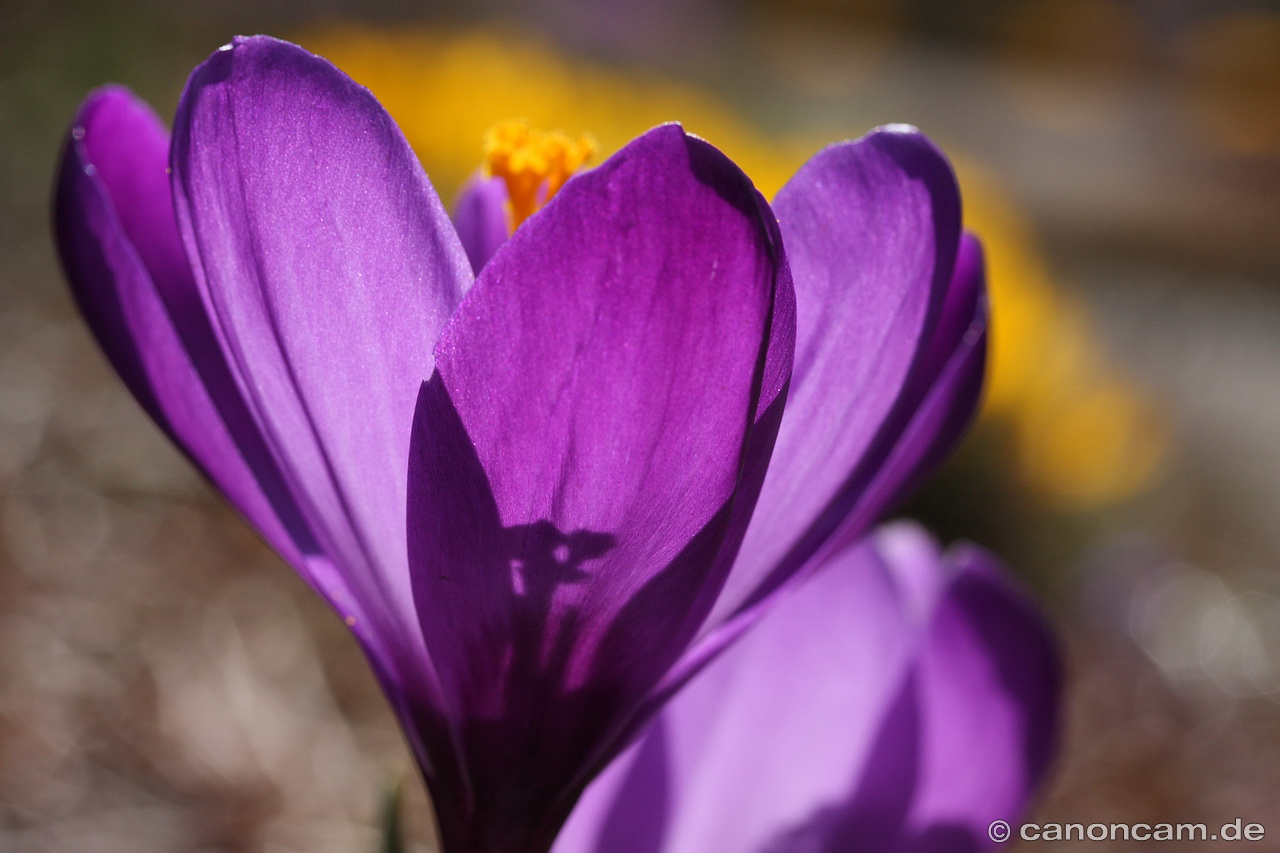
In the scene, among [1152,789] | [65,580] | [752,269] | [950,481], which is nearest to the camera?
[752,269]

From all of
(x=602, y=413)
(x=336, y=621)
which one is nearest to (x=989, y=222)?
(x=336, y=621)

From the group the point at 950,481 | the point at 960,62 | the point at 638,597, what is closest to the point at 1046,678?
the point at 638,597

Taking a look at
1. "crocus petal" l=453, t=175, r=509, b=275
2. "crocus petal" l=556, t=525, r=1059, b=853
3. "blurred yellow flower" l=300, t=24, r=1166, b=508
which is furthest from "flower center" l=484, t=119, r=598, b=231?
"blurred yellow flower" l=300, t=24, r=1166, b=508

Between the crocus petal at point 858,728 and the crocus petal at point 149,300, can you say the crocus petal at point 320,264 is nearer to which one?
the crocus petal at point 149,300

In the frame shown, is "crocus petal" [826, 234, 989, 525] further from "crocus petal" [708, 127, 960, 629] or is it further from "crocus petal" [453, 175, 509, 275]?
"crocus petal" [453, 175, 509, 275]

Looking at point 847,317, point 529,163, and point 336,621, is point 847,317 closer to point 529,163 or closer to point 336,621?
point 529,163

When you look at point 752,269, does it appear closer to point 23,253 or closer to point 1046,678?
point 1046,678
